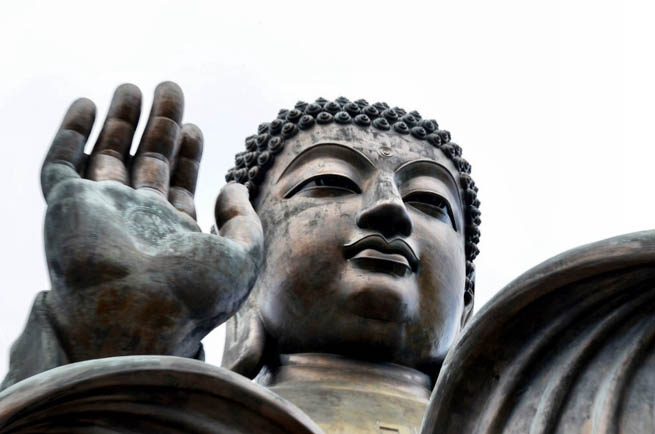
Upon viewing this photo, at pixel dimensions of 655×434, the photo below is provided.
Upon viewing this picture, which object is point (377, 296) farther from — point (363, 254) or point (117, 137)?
point (117, 137)

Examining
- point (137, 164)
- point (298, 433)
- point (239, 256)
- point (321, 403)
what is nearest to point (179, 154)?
point (137, 164)

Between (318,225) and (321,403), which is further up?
(318,225)

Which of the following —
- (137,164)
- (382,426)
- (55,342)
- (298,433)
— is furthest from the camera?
(382,426)

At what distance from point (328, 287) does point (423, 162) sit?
0.99 metres

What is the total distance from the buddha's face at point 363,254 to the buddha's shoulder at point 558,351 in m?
2.01

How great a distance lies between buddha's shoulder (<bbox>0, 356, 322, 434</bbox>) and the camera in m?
4.31

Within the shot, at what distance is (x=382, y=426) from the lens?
6.38 m

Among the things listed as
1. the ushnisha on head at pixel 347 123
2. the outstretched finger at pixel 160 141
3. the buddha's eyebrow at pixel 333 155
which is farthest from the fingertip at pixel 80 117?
the ushnisha on head at pixel 347 123

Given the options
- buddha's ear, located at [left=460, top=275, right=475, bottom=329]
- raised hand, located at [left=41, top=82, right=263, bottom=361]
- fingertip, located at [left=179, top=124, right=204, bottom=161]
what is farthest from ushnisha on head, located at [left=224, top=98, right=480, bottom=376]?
raised hand, located at [left=41, top=82, right=263, bottom=361]

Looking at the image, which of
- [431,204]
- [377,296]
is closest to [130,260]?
[377,296]

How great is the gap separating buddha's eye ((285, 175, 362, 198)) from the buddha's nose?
0.20 metres

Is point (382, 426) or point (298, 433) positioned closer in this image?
point (298, 433)

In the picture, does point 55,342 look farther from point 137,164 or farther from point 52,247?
point 137,164

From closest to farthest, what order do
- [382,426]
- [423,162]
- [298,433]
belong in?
[298,433]
[382,426]
[423,162]
